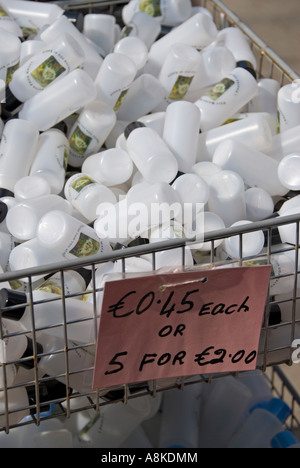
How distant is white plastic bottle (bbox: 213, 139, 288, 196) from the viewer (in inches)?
42.0

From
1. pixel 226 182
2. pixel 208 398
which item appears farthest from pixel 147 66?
pixel 208 398

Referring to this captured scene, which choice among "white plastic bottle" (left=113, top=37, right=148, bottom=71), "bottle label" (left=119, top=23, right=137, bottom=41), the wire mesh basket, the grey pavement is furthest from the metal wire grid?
the grey pavement

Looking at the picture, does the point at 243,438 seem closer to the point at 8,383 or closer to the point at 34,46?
the point at 8,383

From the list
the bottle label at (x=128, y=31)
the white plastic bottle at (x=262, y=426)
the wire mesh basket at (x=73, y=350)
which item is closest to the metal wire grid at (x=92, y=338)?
the wire mesh basket at (x=73, y=350)

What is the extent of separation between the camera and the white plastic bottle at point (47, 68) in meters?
1.13

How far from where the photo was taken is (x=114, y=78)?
1146 millimetres

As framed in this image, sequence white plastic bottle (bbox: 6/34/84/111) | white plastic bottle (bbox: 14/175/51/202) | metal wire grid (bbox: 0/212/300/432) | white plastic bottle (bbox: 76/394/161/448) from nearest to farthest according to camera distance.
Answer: metal wire grid (bbox: 0/212/300/432)
white plastic bottle (bbox: 14/175/51/202)
white plastic bottle (bbox: 6/34/84/111)
white plastic bottle (bbox: 76/394/161/448)

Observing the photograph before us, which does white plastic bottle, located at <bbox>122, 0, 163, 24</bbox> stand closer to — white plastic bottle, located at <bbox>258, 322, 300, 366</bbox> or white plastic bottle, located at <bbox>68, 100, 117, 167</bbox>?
white plastic bottle, located at <bbox>68, 100, 117, 167</bbox>

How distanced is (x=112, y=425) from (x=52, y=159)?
502 mm

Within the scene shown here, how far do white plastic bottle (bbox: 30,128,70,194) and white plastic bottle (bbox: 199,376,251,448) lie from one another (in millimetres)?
548

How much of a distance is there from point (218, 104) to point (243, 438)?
62 cm

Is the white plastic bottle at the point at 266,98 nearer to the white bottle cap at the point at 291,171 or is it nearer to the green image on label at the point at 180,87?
the green image on label at the point at 180,87

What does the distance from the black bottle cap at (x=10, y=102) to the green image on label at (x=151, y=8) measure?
0.41m

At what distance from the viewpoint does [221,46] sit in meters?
1.31
